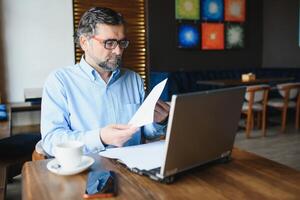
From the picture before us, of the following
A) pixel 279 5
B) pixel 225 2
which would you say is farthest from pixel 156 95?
pixel 279 5

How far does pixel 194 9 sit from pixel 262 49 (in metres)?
1.91

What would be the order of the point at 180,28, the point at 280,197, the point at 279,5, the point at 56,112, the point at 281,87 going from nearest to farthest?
the point at 280,197
the point at 56,112
the point at 281,87
the point at 180,28
the point at 279,5

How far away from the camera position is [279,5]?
6758 mm

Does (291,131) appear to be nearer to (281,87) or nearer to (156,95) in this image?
(281,87)

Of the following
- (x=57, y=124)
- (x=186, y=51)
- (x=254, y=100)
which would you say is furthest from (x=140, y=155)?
(x=186, y=51)

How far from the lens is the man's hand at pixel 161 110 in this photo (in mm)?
1239

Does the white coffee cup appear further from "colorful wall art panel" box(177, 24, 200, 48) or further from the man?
"colorful wall art panel" box(177, 24, 200, 48)

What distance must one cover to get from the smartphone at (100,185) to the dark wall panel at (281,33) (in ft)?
21.2

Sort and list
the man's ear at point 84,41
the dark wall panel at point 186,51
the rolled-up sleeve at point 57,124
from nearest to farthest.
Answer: the rolled-up sleeve at point 57,124, the man's ear at point 84,41, the dark wall panel at point 186,51

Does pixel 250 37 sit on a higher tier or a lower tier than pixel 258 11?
lower

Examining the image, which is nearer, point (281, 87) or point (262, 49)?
point (281, 87)

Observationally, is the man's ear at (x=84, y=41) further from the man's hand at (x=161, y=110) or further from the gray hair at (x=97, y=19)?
the man's hand at (x=161, y=110)

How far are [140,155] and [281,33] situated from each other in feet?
21.4

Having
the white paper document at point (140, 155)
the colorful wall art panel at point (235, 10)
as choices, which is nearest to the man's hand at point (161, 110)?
the white paper document at point (140, 155)
